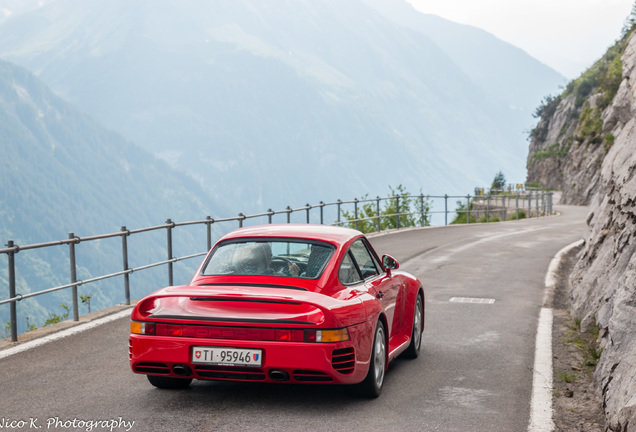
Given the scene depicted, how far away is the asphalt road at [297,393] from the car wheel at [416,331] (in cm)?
10

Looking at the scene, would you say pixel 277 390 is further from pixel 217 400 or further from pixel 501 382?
pixel 501 382

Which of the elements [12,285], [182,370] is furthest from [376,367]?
[12,285]

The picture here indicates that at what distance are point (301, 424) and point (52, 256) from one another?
202702mm

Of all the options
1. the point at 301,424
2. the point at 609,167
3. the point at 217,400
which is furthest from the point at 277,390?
the point at 609,167

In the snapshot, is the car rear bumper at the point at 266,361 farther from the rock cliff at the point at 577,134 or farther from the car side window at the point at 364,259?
the rock cliff at the point at 577,134

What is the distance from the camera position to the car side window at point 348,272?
20.1 ft

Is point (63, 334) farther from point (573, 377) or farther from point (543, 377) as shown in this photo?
point (573, 377)

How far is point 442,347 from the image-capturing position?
328 inches

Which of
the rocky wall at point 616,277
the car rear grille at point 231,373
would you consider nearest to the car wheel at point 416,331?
the rocky wall at point 616,277

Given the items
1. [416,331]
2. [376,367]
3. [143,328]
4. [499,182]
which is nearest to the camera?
[143,328]

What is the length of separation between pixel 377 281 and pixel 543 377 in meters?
1.75
